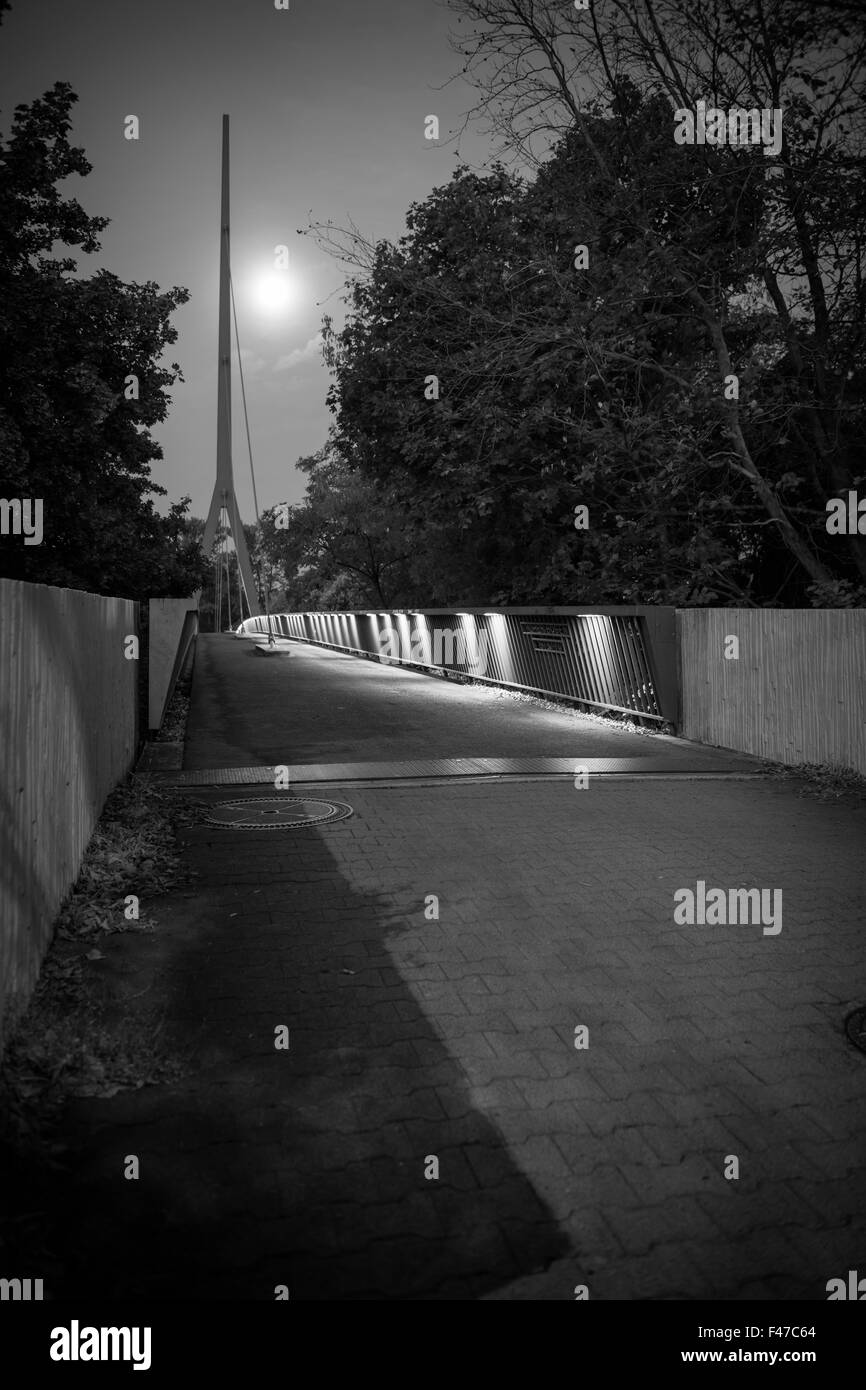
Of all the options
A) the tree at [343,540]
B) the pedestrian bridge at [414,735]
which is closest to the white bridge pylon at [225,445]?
the tree at [343,540]

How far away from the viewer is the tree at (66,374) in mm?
20984

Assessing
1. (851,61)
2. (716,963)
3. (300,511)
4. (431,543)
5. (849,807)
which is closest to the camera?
(716,963)

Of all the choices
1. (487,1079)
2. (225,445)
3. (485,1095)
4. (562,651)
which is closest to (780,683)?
(562,651)

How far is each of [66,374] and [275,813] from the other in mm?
16581

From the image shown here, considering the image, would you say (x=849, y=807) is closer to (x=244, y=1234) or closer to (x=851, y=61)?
(x=244, y=1234)

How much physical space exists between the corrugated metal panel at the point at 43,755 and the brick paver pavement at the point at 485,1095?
528 mm

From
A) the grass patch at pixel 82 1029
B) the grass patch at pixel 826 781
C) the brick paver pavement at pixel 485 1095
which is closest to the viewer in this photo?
the brick paver pavement at pixel 485 1095

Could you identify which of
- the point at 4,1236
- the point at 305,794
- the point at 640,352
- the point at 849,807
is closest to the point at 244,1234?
the point at 4,1236

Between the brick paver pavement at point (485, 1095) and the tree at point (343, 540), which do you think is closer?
the brick paver pavement at point (485, 1095)

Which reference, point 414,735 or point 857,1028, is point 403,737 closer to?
point 414,735

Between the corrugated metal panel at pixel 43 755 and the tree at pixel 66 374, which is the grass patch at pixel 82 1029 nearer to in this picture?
the corrugated metal panel at pixel 43 755

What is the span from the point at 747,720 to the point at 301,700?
818cm

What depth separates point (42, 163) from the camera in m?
22.1

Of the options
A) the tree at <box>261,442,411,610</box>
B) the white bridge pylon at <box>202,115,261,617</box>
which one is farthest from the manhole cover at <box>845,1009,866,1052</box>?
the tree at <box>261,442,411,610</box>
